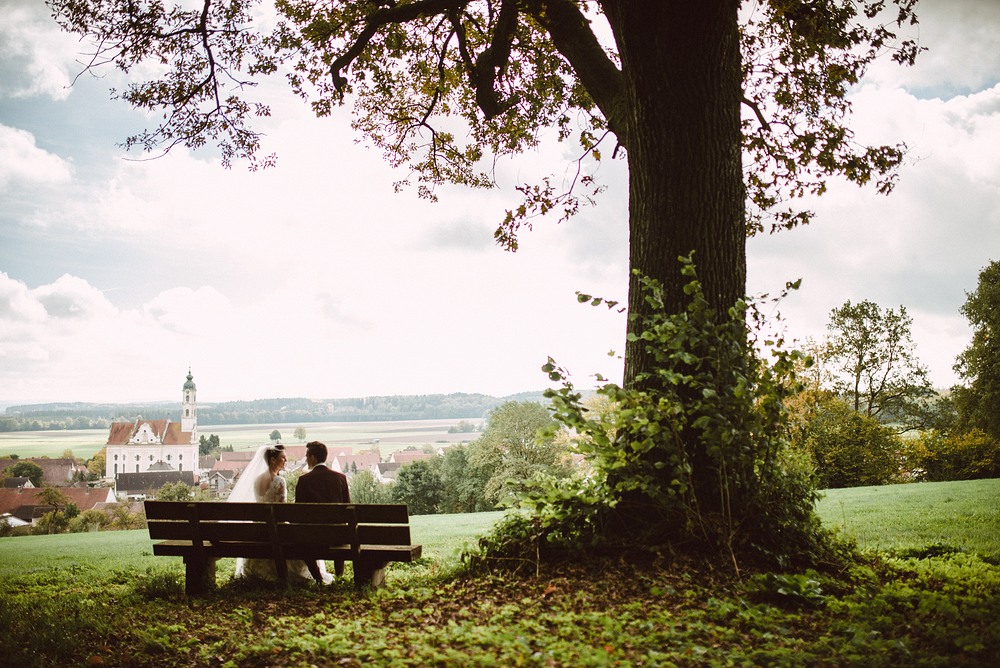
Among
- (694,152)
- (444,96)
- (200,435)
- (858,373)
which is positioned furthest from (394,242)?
(694,152)

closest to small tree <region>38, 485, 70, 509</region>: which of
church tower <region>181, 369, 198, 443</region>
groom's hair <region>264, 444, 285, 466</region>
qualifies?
church tower <region>181, 369, 198, 443</region>

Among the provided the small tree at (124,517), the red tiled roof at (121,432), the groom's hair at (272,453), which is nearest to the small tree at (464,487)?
the small tree at (124,517)

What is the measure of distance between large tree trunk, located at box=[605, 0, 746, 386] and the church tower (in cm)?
2519

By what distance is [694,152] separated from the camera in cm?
586

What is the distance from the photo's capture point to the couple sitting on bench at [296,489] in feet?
21.3

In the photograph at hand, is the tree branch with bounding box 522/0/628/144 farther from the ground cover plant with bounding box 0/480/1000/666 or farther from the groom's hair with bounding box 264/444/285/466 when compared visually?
the groom's hair with bounding box 264/444/285/466

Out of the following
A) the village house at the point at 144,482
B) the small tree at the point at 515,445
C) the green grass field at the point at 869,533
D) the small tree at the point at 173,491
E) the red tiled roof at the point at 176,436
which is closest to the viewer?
the green grass field at the point at 869,533

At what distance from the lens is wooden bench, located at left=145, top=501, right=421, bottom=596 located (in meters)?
5.65

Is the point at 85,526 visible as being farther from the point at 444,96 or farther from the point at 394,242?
the point at 394,242

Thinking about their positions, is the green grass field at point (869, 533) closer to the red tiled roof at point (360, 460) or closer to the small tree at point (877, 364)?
the small tree at point (877, 364)

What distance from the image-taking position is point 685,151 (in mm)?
5863

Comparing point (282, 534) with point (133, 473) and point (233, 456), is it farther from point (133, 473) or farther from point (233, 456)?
point (233, 456)

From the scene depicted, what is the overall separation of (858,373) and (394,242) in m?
44.6

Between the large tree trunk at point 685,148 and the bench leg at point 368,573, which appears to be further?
the large tree trunk at point 685,148
